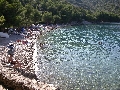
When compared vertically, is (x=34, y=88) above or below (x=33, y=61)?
above

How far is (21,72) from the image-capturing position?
3089cm

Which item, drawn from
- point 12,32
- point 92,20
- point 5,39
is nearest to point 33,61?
point 5,39

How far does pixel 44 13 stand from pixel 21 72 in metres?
83.8

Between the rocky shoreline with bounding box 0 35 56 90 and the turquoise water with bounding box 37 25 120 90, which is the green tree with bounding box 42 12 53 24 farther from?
the turquoise water with bounding box 37 25 120 90

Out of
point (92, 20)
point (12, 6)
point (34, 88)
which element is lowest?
point (92, 20)

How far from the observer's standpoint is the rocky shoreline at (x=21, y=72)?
23.6 metres

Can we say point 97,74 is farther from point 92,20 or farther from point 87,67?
point 92,20

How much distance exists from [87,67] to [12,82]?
785 inches

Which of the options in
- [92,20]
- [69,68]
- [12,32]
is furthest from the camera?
[92,20]

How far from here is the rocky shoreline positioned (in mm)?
23609

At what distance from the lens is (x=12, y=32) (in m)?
64.2

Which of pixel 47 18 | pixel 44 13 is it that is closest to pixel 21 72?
pixel 47 18

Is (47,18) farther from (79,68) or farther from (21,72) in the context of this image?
(21,72)

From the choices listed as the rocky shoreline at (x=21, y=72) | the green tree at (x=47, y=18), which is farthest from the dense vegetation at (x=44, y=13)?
the rocky shoreline at (x=21, y=72)
